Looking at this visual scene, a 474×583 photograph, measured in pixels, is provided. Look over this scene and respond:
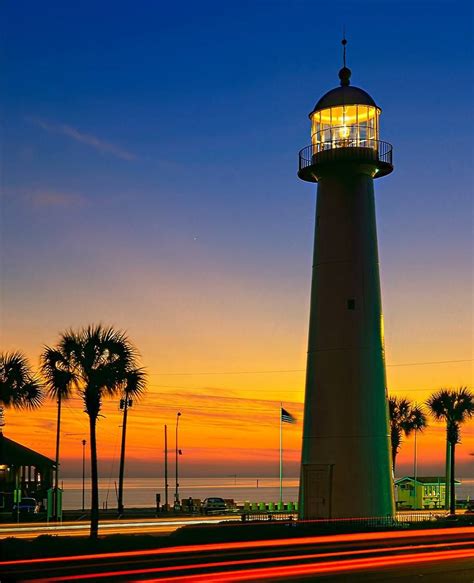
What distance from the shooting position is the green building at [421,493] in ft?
275

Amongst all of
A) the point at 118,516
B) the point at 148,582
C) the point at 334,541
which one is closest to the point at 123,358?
the point at 334,541

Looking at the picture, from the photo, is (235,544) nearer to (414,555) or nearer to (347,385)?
(414,555)

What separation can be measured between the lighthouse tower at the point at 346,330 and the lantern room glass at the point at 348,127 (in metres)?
0.04

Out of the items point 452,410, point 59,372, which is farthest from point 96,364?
point 452,410

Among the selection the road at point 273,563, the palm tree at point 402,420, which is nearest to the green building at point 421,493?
the palm tree at point 402,420

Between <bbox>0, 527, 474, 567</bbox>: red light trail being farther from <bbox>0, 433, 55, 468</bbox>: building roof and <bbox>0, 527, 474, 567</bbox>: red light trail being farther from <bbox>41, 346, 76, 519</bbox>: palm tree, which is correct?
<bbox>0, 433, 55, 468</bbox>: building roof

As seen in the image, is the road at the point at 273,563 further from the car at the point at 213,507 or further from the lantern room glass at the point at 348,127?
the car at the point at 213,507

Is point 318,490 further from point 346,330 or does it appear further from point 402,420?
point 402,420

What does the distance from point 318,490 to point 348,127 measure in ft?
47.9

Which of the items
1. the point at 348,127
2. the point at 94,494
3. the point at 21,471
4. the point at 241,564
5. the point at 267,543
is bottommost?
the point at 21,471

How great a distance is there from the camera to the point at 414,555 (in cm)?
2591

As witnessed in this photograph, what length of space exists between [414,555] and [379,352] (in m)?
11.4

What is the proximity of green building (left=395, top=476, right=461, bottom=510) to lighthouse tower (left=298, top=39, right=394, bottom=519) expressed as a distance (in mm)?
48985

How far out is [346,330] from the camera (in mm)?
35750
